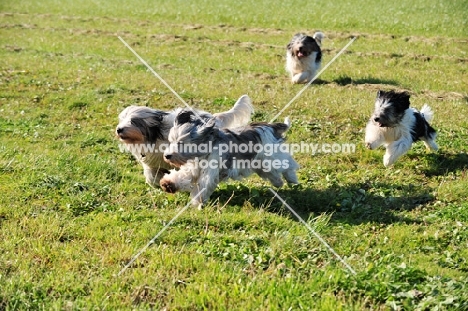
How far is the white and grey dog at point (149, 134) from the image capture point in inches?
291

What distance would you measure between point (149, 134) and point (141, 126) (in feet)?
0.58

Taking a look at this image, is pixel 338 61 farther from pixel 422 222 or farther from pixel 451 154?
pixel 422 222

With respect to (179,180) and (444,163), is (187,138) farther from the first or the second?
(444,163)

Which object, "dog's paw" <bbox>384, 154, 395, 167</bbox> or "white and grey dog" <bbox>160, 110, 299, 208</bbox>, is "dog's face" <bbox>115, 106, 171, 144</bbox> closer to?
"white and grey dog" <bbox>160, 110, 299, 208</bbox>

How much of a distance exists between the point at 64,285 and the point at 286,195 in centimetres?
341

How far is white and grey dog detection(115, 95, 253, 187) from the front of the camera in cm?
739

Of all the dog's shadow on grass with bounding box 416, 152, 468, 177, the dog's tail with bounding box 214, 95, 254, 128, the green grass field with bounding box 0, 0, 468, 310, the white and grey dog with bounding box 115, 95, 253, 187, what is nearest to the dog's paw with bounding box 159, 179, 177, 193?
the green grass field with bounding box 0, 0, 468, 310

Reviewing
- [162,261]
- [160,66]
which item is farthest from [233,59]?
[162,261]

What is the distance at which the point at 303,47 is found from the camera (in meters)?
14.4

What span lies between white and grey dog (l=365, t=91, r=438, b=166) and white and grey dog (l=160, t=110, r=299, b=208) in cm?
217

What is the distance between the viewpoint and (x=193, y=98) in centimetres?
1212

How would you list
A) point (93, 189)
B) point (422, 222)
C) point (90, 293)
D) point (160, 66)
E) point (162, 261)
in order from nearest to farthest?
point (90, 293), point (162, 261), point (422, 222), point (93, 189), point (160, 66)

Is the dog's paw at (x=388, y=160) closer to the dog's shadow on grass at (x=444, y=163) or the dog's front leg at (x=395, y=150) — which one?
the dog's front leg at (x=395, y=150)

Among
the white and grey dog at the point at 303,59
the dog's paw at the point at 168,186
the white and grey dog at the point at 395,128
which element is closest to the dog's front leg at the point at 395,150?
the white and grey dog at the point at 395,128
